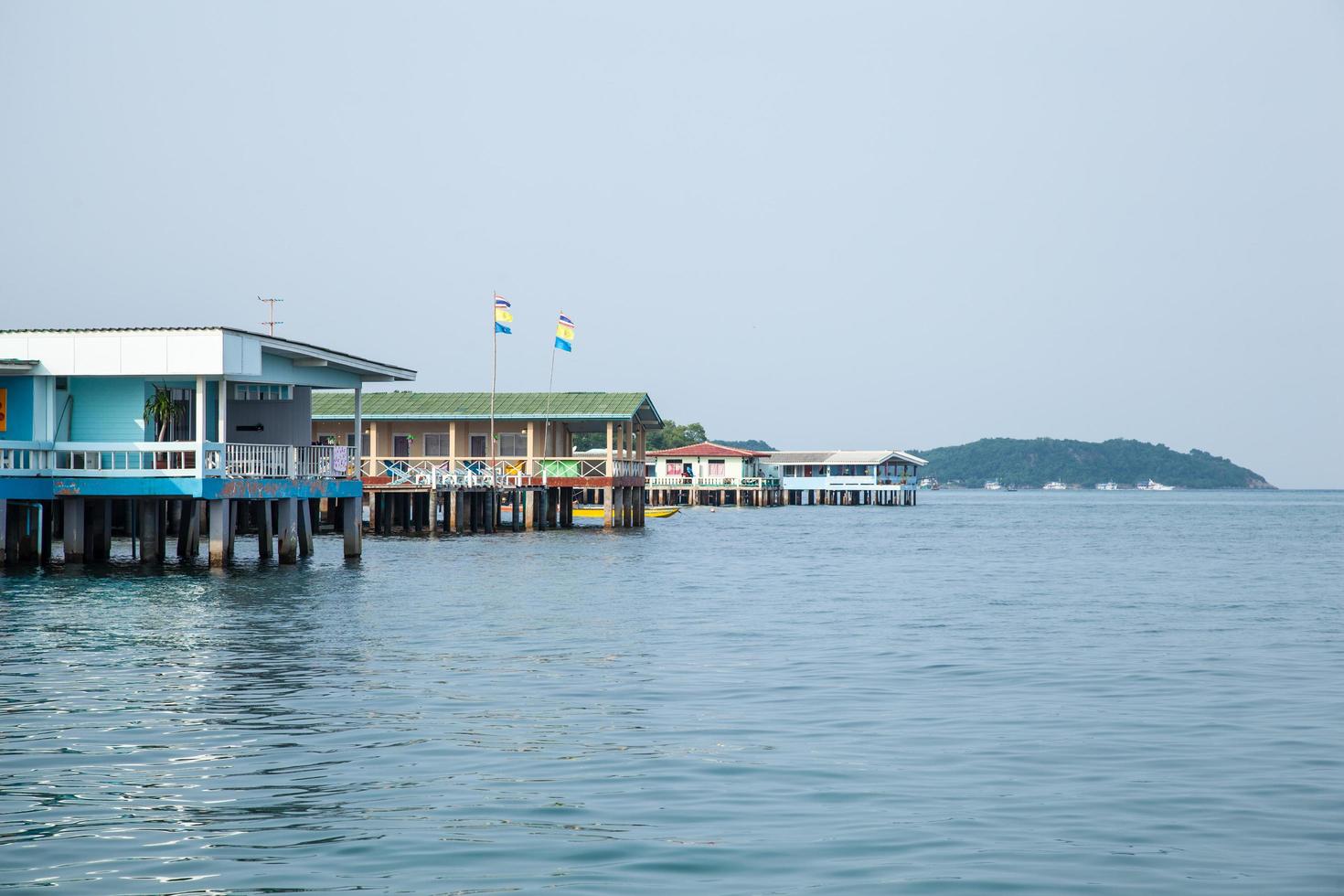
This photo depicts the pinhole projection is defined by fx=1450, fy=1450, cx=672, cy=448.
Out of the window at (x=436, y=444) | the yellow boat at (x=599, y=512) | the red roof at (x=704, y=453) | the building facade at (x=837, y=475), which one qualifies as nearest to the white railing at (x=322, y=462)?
Result: the window at (x=436, y=444)

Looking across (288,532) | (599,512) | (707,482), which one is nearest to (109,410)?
(288,532)

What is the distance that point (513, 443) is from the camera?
65625mm

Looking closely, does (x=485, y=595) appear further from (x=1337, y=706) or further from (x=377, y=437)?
(x=377, y=437)

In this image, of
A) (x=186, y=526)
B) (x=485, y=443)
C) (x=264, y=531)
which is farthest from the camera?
(x=485, y=443)

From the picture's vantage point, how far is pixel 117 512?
52.1m

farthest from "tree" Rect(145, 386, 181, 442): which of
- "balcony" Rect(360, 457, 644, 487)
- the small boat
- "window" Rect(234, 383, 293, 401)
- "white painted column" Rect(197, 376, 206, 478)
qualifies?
the small boat

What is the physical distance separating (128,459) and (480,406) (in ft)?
104

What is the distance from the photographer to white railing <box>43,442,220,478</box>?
31.1 metres

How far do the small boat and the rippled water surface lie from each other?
55414mm

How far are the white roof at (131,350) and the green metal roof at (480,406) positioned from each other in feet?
98.5

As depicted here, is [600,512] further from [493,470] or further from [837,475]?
[837,475]

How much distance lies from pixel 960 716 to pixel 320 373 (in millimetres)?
27109

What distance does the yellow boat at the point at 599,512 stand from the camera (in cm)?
8612

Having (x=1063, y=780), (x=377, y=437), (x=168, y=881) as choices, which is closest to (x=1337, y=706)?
(x=1063, y=780)
